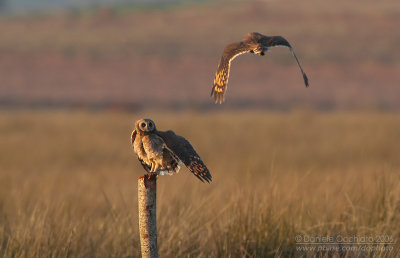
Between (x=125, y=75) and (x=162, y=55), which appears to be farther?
(x=162, y=55)

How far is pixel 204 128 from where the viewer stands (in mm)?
17406

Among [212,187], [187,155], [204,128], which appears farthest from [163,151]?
[204,128]

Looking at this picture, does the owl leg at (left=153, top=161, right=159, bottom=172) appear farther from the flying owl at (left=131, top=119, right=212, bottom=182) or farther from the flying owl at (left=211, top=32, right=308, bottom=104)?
the flying owl at (left=211, top=32, right=308, bottom=104)

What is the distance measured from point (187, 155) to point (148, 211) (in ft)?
1.49

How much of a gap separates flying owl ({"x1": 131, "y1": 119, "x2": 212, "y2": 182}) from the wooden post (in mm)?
71

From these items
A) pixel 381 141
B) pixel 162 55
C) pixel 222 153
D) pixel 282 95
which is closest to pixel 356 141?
pixel 381 141

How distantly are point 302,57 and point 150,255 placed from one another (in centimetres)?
4189

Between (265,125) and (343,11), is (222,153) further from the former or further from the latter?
(343,11)

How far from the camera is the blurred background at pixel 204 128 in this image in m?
5.07

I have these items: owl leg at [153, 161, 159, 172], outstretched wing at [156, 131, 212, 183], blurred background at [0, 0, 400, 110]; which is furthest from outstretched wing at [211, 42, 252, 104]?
blurred background at [0, 0, 400, 110]

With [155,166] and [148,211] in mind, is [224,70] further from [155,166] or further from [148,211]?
[148,211]

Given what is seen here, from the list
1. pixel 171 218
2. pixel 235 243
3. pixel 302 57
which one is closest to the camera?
pixel 235 243

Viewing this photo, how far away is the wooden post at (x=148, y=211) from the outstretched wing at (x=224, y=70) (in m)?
0.59

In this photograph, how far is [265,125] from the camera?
58.0 feet
